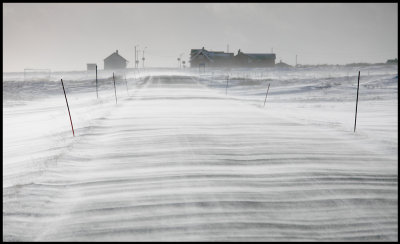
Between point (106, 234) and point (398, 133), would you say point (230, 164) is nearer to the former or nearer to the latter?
point (106, 234)

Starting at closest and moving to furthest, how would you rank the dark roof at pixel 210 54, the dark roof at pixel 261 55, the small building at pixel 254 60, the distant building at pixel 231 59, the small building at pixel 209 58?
1. the dark roof at pixel 210 54
2. the small building at pixel 209 58
3. the distant building at pixel 231 59
4. the small building at pixel 254 60
5. the dark roof at pixel 261 55

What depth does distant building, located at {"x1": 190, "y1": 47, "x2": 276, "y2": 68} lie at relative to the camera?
81188 millimetres

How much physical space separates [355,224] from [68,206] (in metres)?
3.35

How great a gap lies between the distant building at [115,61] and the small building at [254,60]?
3145 centimetres

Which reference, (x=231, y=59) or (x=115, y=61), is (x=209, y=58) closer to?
(x=231, y=59)

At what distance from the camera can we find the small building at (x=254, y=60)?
83625 mm

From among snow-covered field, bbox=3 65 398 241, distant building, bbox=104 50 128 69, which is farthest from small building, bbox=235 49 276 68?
snow-covered field, bbox=3 65 398 241

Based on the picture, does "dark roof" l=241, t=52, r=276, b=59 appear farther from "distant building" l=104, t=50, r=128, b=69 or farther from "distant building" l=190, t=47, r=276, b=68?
"distant building" l=104, t=50, r=128, b=69

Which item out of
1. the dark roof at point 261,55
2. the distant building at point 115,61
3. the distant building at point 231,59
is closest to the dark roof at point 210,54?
the distant building at point 231,59

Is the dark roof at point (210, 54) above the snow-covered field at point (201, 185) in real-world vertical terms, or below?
above

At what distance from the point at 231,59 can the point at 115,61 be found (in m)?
32.2

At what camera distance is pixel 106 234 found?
349 cm

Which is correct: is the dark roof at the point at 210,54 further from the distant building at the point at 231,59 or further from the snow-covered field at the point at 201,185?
the snow-covered field at the point at 201,185

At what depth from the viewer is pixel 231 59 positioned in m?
84.9
